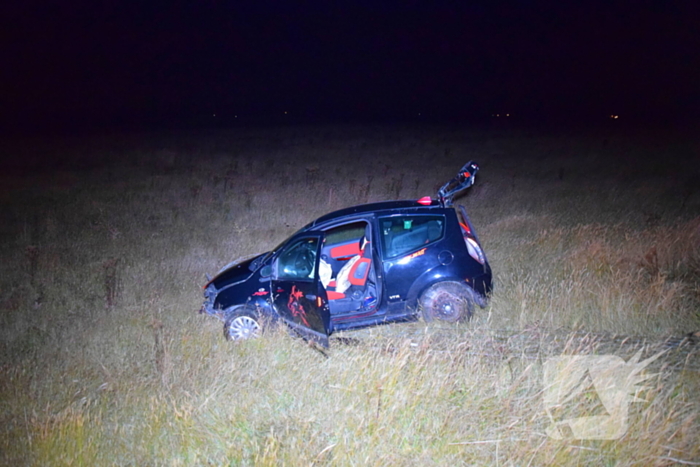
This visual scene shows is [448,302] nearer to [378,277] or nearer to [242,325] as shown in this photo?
[378,277]

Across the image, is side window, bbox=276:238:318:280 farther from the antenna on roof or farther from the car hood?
the antenna on roof

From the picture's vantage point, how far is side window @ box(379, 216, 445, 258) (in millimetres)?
6664

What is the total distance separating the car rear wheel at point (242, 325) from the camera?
6.25m

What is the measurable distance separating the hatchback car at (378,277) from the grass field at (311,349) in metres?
0.30

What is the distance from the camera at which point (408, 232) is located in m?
6.74

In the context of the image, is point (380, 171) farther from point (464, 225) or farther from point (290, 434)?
point (290, 434)

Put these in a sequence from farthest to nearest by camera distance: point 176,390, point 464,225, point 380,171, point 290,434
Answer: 1. point 380,171
2. point 464,225
3. point 176,390
4. point 290,434

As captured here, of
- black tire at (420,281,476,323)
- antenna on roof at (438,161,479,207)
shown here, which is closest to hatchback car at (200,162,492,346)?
black tire at (420,281,476,323)

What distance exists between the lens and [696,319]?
6566mm

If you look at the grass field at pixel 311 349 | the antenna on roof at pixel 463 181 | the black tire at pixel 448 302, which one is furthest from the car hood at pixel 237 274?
the antenna on roof at pixel 463 181

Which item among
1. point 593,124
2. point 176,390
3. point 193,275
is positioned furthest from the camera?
point 593,124

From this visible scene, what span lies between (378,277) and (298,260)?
3.21ft

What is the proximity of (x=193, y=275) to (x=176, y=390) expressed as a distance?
161 inches

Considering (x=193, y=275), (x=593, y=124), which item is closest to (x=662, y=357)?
(x=193, y=275)
